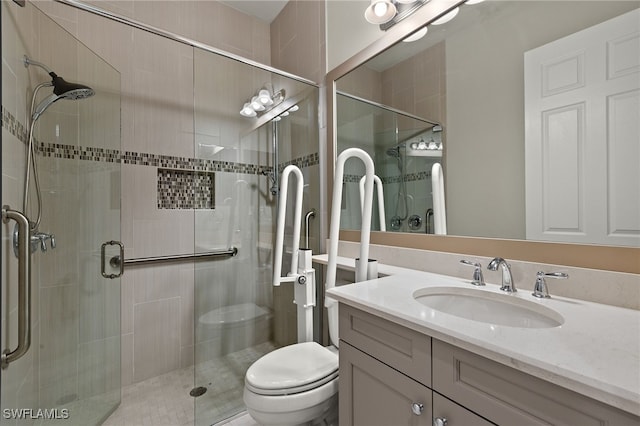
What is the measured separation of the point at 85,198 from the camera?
1498mm

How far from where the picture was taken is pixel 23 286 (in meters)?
1.01

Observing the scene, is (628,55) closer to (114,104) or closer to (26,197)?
(26,197)

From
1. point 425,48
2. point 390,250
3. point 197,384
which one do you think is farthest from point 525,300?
point 197,384

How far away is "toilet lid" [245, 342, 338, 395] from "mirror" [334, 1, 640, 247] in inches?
29.4

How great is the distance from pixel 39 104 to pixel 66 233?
58 centimetres

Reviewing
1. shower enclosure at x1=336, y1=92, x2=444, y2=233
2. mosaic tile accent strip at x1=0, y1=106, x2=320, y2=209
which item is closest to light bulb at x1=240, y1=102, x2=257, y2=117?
mosaic tile accent strip at x1=0, y1=106, x2=320, y2=209

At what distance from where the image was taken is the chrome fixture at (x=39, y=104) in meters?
1.17

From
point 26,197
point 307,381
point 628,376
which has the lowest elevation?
point 307,381

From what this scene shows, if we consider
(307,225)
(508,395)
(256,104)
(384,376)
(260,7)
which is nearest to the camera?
(508,395)

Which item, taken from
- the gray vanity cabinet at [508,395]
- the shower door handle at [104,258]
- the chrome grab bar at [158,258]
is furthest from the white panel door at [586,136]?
the shower door handle at [104,258]

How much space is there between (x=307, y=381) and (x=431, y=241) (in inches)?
31.7

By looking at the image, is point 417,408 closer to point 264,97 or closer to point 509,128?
point 509,128

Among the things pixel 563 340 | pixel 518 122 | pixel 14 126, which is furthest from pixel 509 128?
pixel 14 126

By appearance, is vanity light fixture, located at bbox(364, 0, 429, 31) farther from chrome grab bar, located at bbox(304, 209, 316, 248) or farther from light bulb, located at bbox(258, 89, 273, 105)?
chrome grab bar, located at bbox(304, 209, 316, 248)
